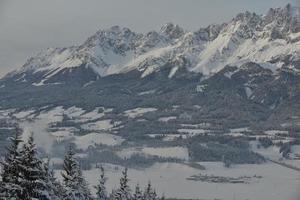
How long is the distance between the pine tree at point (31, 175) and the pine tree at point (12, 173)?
13cm

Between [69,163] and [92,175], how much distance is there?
543 ft

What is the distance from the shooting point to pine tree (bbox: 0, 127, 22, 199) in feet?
52.9

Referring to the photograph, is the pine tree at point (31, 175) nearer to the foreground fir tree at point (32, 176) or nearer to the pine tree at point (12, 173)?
the foreground fir tree at point (32, 176)

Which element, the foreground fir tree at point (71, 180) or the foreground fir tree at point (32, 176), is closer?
the foreground fir tree at point (32, 176)

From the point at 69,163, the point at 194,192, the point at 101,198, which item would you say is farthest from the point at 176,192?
the point at 69,163

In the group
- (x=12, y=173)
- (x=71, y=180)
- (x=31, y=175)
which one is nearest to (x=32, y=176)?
(x=31, y=175)

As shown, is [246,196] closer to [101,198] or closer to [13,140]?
[101,198]

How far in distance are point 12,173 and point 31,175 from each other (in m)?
0.50

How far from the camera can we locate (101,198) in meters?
36.5

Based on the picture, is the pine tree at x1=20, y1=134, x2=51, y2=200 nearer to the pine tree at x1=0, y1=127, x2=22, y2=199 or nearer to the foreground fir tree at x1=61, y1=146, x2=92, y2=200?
the pine tree at x1=0, y1=127, x2=22, y2=199

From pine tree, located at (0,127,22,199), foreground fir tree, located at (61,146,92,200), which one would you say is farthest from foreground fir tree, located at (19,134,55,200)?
foreground fir tree, located at (61,146,92,200)

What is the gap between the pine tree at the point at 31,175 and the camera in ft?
52.7

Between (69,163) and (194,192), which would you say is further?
(194,192)

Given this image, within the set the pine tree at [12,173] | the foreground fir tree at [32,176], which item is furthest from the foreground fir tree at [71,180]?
the foreground fir tree at [32,176]
